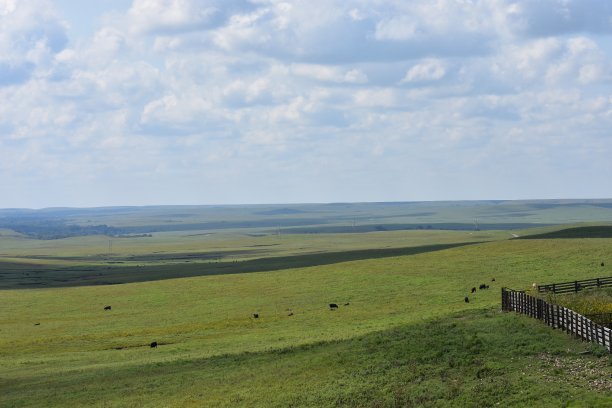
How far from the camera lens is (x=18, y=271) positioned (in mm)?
173000

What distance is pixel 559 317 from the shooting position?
39.2 meters

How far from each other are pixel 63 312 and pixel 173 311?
1534 cm

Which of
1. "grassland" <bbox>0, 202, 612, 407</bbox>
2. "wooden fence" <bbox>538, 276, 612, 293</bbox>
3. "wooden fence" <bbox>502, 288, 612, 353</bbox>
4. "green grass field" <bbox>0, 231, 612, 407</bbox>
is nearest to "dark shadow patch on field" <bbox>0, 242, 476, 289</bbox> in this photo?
"grassland" <bbox>0, 202, 612, 407</bbox>

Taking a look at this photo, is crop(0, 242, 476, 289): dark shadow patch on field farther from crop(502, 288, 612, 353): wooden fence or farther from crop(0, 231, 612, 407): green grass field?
crop(502, 288, 612, 353): wooden fence

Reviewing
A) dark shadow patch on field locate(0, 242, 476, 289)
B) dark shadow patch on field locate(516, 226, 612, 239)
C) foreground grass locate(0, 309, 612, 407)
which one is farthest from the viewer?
dark shadow patch on field locate(0, 242, 476, 289)

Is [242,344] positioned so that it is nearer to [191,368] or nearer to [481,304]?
[191,368]

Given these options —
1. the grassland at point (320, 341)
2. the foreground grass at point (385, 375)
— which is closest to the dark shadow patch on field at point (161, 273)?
the grassland at point (320, 341)

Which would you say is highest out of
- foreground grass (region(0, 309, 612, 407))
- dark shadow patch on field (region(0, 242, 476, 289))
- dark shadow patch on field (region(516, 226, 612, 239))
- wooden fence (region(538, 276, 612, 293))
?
dark shadow patch on field (region(516, 226, 612, 239))

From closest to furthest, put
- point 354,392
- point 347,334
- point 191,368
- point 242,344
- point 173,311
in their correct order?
point 354,392 < point 191,368 < point 347,334 < point 242,344 < point 173,311

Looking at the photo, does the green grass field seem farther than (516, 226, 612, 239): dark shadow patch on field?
No

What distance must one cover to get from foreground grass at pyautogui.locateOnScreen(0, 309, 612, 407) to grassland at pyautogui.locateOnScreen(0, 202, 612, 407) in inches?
3.7

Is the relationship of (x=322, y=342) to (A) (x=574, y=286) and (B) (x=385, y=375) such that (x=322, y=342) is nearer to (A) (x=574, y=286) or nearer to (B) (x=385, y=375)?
(B) (x=385, y=375)

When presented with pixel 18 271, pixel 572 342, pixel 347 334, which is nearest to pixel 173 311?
pixel 347 334

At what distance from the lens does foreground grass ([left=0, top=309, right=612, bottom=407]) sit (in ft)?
104
